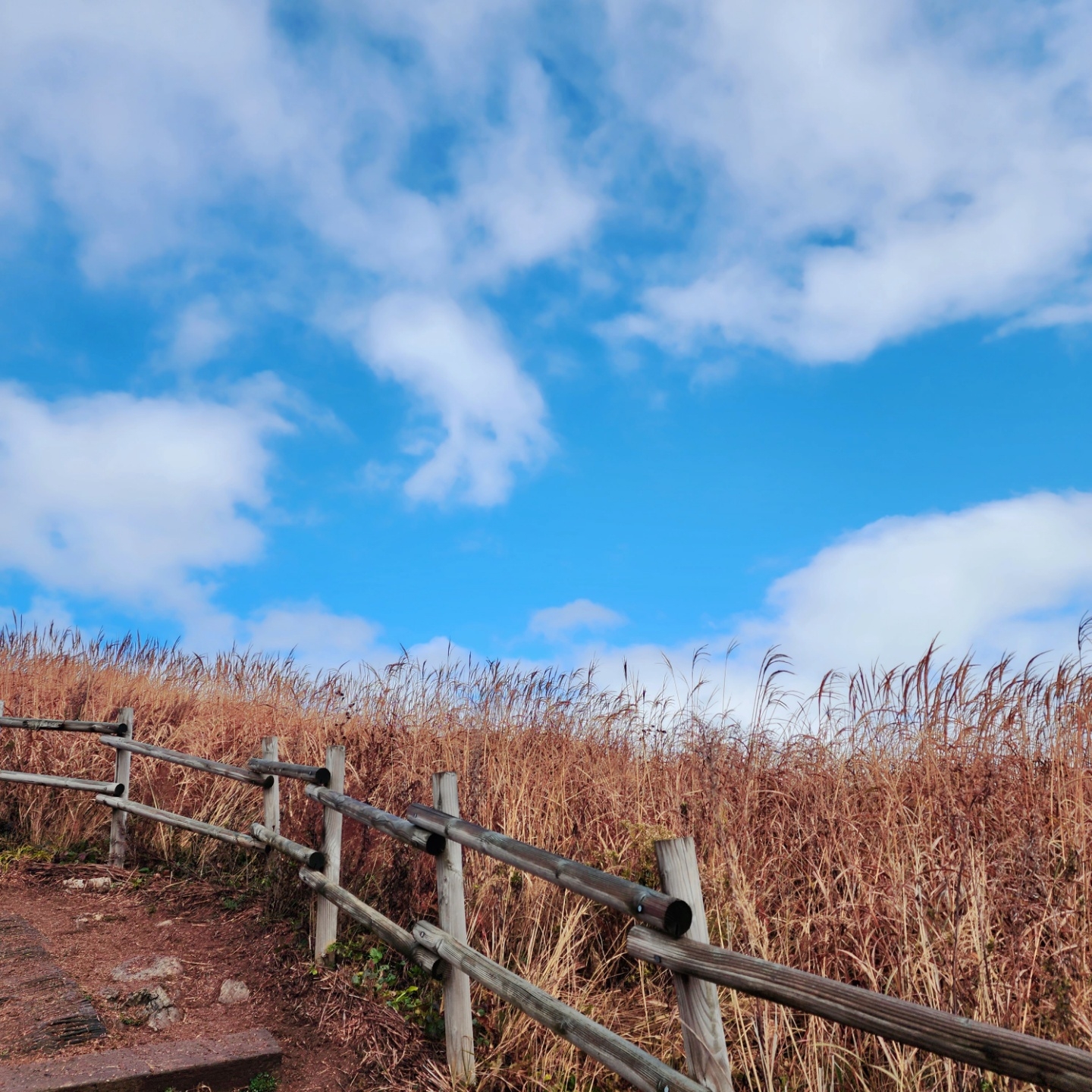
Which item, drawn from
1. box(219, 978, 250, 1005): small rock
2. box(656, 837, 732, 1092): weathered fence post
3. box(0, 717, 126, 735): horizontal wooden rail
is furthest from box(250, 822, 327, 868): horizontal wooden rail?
box(656, 837, 732, 1092): weathered fence post

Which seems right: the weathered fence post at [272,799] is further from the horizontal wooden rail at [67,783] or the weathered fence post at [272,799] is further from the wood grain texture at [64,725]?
the wood grain texture at [64,725]

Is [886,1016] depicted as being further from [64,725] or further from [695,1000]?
[64,725]

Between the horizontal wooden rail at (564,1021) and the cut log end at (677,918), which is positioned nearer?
the cut log end at (677,918)

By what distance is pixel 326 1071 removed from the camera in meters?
4.72

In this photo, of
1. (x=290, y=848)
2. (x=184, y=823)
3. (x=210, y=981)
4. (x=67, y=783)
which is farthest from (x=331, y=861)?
(x=67, y=783)

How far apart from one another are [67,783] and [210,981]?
385 centimetres

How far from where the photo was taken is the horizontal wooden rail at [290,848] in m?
6.00

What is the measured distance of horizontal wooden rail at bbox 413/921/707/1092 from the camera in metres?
3.09

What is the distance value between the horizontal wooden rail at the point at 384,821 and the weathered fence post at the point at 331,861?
10 cm

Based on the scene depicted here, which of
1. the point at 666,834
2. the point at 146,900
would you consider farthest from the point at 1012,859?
the point at 146,900

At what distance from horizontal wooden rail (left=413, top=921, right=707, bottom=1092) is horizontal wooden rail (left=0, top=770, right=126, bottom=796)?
5.27m

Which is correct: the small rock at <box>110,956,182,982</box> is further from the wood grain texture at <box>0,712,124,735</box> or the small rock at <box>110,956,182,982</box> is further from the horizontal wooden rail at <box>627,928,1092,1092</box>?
the horizontal wooden rail at <box>627,928,1092,1092</box>

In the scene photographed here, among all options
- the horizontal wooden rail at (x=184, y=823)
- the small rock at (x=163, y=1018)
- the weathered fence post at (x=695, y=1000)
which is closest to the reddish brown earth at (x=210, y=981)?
the small rock at (x=163, y=1018)

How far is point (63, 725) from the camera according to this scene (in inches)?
355
